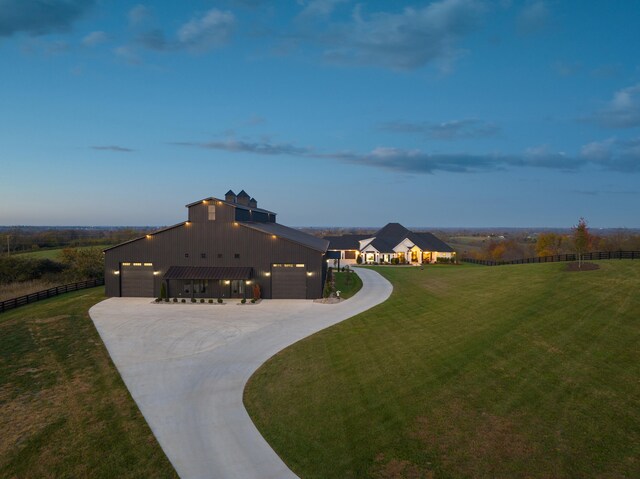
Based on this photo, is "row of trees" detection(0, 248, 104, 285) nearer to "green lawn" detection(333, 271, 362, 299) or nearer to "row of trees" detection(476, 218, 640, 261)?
"green lawn" detection(333, 271, 362, 299)

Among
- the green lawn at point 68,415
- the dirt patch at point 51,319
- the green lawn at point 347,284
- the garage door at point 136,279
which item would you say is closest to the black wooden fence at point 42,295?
the dirt patch at point 51,319

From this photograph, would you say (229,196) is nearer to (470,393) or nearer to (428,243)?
(470,393)

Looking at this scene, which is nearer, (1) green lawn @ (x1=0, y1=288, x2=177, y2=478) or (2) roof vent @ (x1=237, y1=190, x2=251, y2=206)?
(1) green lawn @ (x1=0, y1=288, x2=177, y2=478)

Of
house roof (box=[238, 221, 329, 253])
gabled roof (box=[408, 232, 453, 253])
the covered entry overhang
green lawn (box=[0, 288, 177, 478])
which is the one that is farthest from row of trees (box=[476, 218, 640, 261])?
green lawn (box=[0, 288, 177, 478])

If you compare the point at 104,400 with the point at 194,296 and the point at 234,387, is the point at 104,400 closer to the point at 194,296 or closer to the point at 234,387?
the point at 234,387

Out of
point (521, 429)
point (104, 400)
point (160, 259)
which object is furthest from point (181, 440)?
point (160, 259)

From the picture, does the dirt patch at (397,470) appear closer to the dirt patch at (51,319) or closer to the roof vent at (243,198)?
the dirt patch at (51,319)

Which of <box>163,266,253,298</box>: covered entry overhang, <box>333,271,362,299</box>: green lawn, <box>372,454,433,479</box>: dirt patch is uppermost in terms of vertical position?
<box>163,266,253,298</box>: covered entry overhang
